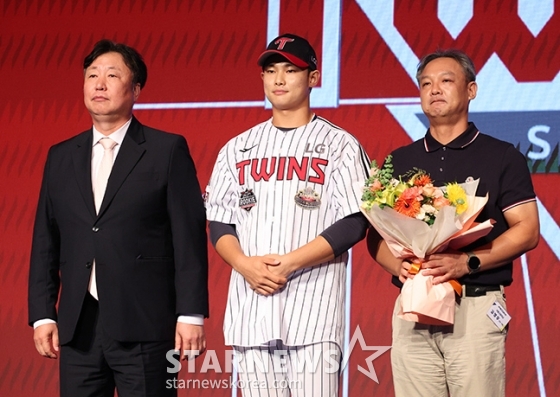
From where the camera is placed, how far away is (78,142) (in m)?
2.79

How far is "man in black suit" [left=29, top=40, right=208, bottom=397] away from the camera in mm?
2549

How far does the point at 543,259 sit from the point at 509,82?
78 centimetres

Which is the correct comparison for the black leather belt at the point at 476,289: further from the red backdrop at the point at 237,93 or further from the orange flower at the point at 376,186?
the red backdrop at the point at 237,93

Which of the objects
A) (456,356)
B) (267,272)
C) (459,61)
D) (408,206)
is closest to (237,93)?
(459,61)

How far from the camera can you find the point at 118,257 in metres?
2.58

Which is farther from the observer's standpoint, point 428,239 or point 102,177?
point 102,177

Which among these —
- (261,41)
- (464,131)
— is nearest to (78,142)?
(464,131)

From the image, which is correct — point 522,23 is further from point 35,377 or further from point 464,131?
point 35,377

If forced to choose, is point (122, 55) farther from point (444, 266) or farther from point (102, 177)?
point (444, 266)

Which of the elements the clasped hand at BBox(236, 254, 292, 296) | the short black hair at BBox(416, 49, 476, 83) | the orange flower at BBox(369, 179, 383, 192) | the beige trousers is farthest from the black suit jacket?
the short black hair at BBox(416, 49, 476, 83)

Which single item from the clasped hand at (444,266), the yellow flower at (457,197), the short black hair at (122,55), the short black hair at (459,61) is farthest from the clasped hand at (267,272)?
the short black hair at (459,61)

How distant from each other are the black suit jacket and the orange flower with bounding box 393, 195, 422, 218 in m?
0.60

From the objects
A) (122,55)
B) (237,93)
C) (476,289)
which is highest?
(237,93)

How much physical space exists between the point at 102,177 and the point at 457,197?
1.06 meters
